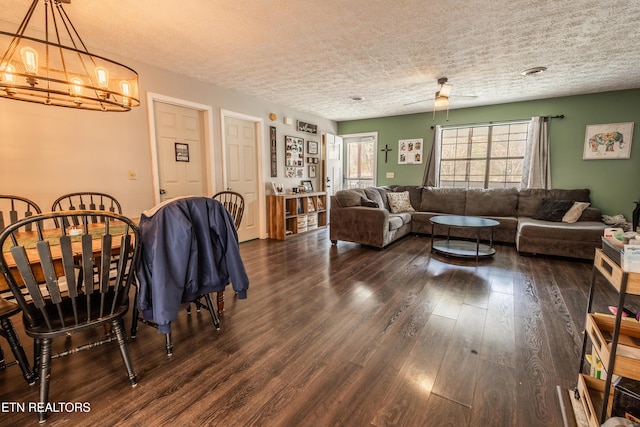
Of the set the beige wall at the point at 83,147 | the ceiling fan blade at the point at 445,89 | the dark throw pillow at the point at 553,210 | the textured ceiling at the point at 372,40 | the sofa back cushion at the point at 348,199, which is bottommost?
the dark throw pillow at the point at 553,210

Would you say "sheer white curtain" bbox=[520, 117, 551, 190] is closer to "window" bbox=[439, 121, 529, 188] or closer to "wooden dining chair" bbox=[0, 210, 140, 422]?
"window" bbox=[439, 121, 529, 188]

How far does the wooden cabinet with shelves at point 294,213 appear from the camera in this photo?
496 cm

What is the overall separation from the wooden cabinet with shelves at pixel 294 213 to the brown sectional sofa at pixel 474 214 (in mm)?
915

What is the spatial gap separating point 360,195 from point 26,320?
3.90 metres

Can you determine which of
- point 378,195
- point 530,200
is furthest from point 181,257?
point 530,200

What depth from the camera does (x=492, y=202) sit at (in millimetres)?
4969

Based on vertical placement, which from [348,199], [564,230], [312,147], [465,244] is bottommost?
[465,244]

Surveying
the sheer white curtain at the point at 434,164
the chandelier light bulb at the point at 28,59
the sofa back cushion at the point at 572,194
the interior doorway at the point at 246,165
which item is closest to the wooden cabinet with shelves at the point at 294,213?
the interior doorway at the point at 246,165

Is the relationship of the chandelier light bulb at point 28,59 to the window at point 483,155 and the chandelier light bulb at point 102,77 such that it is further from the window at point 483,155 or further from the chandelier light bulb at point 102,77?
the window at point 483,155

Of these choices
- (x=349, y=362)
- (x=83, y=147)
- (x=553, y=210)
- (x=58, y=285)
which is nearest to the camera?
(x=58, y=285)

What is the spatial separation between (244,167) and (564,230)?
4.55 metres

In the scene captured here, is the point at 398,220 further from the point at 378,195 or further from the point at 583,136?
the point at 583,136

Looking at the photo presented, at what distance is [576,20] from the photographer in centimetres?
234

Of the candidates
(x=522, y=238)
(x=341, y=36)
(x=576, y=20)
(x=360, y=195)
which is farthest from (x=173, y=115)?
(x=522, y=238)
